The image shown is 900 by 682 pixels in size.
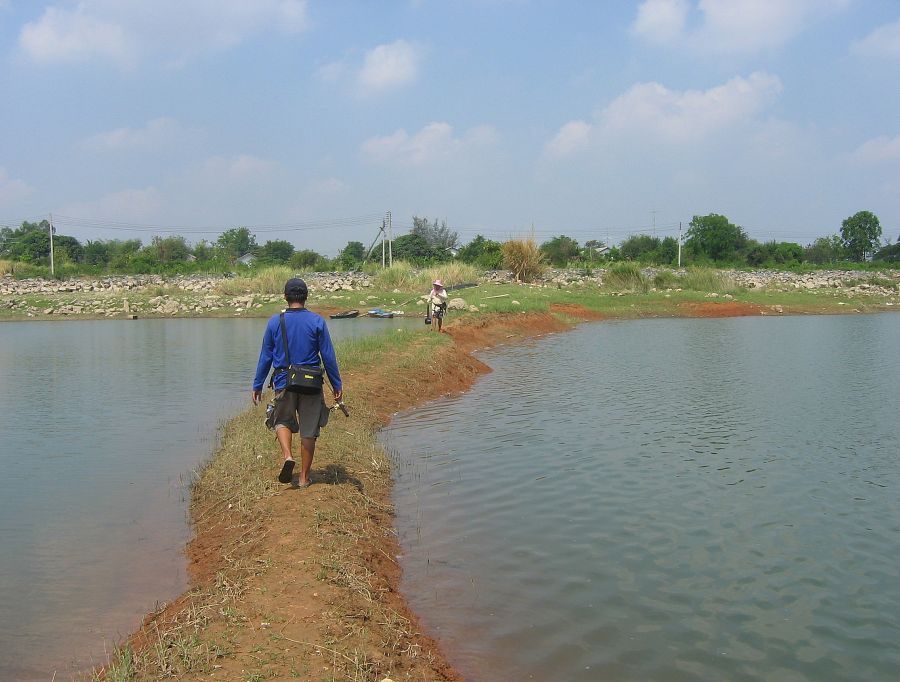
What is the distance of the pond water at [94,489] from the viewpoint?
568 centimetres

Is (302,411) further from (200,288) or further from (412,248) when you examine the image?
(412,248)

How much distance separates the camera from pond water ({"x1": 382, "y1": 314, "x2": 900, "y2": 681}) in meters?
5.11

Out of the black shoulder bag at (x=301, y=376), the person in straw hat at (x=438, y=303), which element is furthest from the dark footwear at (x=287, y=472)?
the person in straw hat at (x=438, y=303)

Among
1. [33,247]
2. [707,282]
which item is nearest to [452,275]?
[707,282]

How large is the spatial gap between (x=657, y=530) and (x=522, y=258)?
122 feet

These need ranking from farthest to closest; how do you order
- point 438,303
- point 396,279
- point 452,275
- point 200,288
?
point 200,288
point 396,279
point 452,275
point 438,303

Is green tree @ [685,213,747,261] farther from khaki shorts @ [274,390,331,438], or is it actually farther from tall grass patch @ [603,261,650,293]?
khaki shorts @ [274,390,331,438]

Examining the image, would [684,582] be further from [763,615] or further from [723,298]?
[723,298]

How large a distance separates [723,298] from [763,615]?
35624 millimetres

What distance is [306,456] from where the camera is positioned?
280 inches

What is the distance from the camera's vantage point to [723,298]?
128 feet

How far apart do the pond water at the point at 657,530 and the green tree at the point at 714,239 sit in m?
60.0

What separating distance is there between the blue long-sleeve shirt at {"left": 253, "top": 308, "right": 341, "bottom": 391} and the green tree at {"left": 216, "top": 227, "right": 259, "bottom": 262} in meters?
82.4

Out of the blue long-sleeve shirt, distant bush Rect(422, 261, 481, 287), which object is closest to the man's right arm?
the blue long-sleeve shirt
